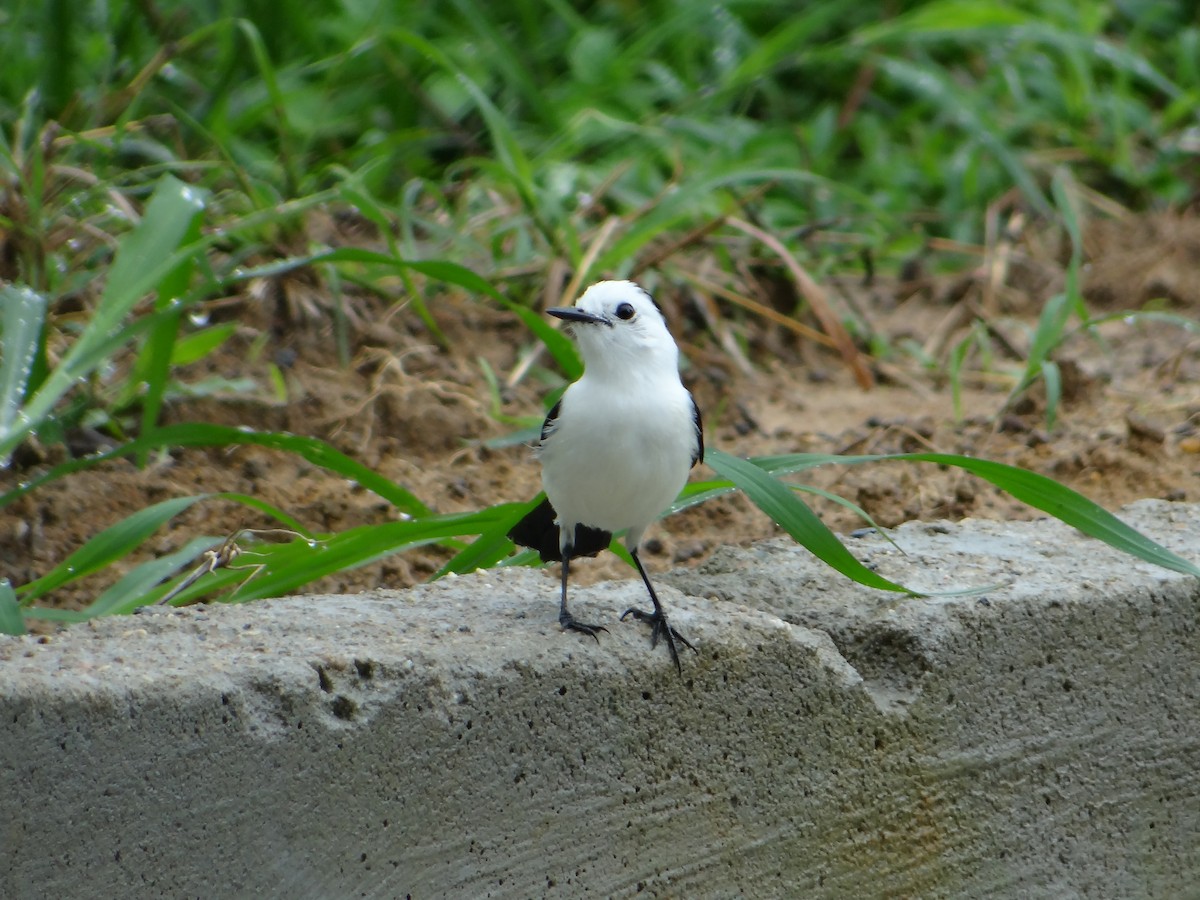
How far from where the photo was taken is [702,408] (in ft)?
14.0

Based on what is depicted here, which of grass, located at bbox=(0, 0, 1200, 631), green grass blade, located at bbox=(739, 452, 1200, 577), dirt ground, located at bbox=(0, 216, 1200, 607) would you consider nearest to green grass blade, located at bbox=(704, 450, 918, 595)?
grass, located at bbox=(0, 0, 1200, 631)

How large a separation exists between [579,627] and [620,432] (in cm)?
33

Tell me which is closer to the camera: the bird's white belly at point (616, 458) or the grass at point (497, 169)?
the bird's white belly at point (616, 458)

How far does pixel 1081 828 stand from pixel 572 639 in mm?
1094

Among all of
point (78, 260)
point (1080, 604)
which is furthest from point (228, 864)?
point (78, 260)

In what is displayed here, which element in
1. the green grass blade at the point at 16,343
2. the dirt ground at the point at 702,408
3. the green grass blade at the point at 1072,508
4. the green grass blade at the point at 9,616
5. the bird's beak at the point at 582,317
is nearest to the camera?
the green grass blade at the point at 9,616

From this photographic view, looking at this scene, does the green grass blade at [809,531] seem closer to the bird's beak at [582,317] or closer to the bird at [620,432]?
the bird at [620,432]

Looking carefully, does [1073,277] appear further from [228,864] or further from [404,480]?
[228,864]

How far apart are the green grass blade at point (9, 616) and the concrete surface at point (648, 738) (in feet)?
0.33

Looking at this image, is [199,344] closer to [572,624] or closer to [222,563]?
[222,563]

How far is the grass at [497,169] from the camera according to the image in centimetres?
306

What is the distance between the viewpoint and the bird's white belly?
8.17 feet

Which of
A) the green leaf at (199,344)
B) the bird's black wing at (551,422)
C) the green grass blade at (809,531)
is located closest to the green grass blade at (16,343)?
the green leaf at (199,344)

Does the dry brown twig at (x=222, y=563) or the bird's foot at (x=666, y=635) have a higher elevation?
the bird's foot at (x=666, y=635)
